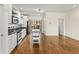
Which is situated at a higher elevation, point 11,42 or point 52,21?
point 52,21

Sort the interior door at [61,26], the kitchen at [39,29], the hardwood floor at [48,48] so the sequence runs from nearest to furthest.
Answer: the kitchen at [39,29]
the hardwood floor at [48,48]
the interior door at [61,26]

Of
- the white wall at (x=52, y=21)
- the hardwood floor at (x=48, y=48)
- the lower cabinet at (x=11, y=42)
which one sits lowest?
the hardwood floor at (x=48, y=48)

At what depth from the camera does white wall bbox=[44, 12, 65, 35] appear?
13.2 meters

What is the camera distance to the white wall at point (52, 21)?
13234 millimetres

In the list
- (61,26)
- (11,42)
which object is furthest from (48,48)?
(61,26)

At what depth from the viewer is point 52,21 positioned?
13273 mm

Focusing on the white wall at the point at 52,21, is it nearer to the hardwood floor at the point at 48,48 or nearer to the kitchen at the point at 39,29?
the kitchen at the point at 39,29

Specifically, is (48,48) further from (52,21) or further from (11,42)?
(52,21)

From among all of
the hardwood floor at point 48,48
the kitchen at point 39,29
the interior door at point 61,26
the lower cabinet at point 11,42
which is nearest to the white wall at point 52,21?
the kitchen at point 39,29

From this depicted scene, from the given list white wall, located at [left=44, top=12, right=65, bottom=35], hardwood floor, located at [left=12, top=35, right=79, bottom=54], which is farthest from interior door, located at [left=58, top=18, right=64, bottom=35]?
hardwood floor, located at [left=12, top=35, right=79, bottom=54]

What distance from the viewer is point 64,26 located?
13109 mm

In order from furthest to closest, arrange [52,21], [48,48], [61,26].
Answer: [61,26], [52,21], [48,48]
